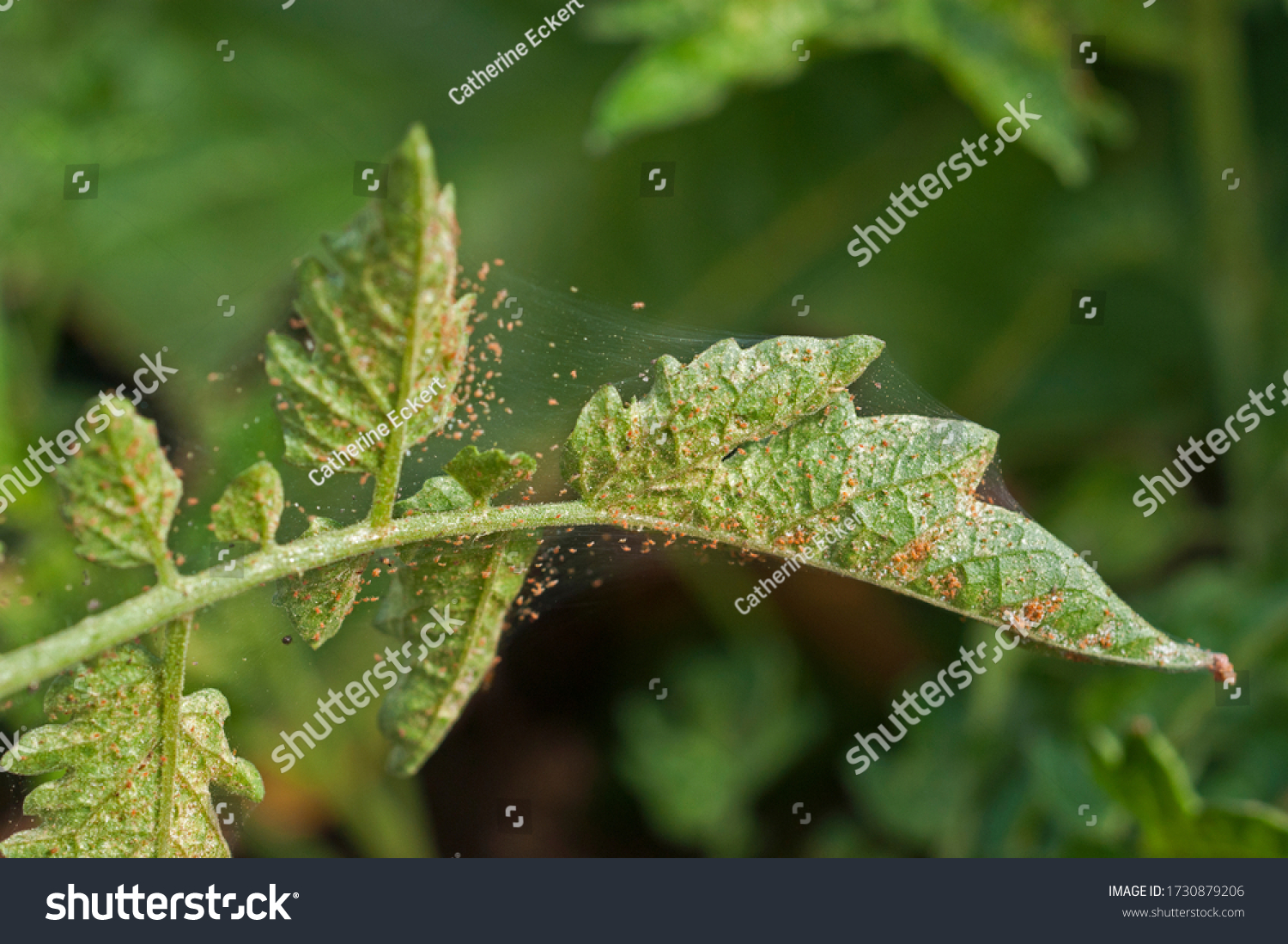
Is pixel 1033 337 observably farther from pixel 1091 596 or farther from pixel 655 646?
pixel 1091 596

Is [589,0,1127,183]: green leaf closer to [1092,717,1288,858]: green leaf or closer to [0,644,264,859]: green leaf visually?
[1092,717,1288,858]: green leaf

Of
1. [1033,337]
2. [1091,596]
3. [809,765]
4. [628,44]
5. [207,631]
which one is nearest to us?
[1091,596]

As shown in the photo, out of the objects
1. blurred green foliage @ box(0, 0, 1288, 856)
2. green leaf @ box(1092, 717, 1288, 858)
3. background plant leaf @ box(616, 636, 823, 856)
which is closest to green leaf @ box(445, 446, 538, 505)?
Result: blurred green foliage @ box(0, 0, 1288, 856)

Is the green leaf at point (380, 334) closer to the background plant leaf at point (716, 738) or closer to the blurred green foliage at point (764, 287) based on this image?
the blurred green foliage at point (764, 287)

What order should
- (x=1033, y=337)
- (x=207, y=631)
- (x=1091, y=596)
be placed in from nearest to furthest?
(x=1091, y=596)
(x=207, y=631)
(x=1033, y=337)

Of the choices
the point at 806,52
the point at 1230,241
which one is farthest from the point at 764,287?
the point at 1230,241

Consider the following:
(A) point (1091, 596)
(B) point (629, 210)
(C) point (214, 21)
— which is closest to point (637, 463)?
(A) point (1091, 596)
